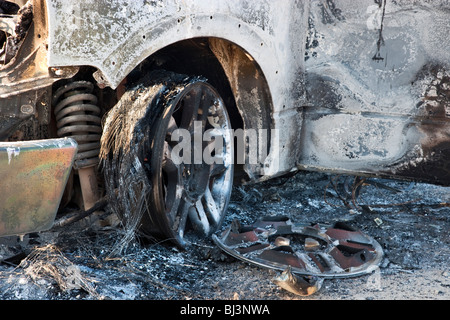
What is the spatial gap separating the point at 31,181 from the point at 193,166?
123 cm

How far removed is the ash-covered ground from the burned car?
0.21 meters

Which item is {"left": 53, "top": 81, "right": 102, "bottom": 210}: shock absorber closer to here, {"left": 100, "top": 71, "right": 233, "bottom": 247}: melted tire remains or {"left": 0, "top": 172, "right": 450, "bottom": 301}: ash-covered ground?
{"left": 100, "top": 71, "right": 233, "bottom": 247}: melted tire remains

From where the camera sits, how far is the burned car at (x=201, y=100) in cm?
257

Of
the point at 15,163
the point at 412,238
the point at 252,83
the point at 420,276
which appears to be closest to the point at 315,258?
the point at 420,276

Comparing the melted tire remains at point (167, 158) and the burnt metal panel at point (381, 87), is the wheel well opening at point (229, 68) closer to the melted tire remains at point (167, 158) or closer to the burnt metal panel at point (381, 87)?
the melted tire remains at point (167, 158)

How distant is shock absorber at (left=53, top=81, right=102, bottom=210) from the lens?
118 inches

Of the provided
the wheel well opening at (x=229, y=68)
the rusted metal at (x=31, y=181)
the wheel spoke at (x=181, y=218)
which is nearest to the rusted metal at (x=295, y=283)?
the wheel spoke at (x=181, y=218)

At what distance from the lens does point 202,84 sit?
3357 millimetres

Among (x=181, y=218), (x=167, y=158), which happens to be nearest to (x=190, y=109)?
(x=167, y=158)

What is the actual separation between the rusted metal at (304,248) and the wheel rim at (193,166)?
220 millimetres

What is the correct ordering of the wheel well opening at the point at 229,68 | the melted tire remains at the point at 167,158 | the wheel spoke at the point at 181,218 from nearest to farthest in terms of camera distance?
the melted tire remains at the point at 167,158 < the wheel spoke at the point at 181,218 < the wheel well opening at the point at 229,68

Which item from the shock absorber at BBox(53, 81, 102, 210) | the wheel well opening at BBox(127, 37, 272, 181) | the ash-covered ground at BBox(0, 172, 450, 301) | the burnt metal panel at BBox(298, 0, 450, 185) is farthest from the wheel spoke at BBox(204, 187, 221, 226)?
the burnt metal panel at BBox(298, 0, 450, 185)

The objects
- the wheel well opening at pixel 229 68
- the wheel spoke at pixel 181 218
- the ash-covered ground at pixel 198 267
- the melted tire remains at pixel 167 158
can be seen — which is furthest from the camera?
the wheel well opening at pixel 229 68

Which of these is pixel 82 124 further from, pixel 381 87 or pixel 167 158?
pixel 381 87
